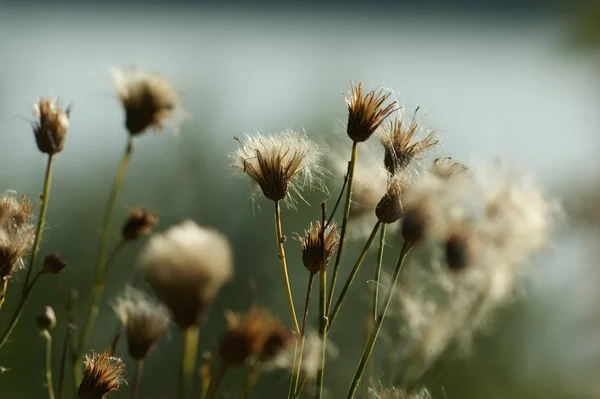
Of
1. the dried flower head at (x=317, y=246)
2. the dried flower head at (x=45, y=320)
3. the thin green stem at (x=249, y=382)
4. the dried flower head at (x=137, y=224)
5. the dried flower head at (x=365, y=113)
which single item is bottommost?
the thin green stem at (x=249, y=382)

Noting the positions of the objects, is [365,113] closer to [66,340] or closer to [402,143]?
[402,143]

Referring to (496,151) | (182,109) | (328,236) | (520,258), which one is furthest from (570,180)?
(328,236)

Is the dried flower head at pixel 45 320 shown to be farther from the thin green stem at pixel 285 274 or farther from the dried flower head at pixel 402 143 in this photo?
the dried flower head at pixel 402 143

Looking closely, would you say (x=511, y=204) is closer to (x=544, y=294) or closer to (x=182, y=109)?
(x=182, y=109)

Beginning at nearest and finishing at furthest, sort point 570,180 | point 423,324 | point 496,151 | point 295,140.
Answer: point 295,140 → point 423,324 → point 496,151 → point 570,180

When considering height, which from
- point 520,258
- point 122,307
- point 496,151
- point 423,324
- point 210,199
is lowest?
point 122,307

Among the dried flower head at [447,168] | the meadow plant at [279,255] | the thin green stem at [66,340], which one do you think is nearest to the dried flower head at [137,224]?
A: the meadow plant at [279,255]
